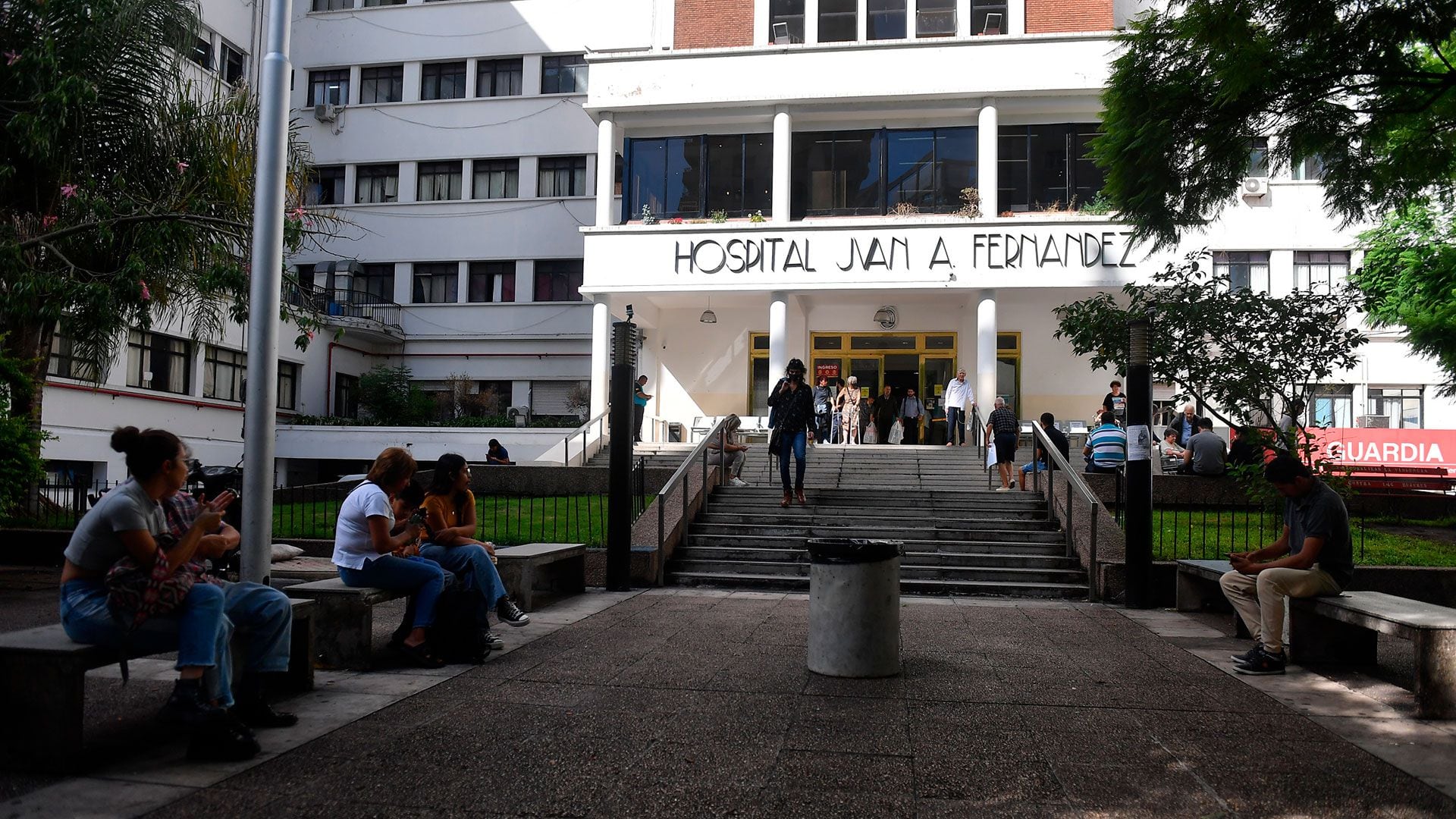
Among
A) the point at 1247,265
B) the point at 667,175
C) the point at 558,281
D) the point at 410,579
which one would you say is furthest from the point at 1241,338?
the point at 558,281

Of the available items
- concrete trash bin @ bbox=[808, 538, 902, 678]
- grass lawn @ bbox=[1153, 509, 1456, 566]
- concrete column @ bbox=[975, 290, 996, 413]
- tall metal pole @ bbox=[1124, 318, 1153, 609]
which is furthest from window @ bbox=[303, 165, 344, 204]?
concrete trash bin @ bbox=[808, 538, 902, 678]

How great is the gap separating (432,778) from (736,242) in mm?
20886

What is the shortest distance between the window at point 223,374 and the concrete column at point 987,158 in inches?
760

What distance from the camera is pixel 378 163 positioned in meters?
33.3

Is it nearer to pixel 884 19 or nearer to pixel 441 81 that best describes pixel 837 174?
pixel 884 19

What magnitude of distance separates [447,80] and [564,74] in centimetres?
397

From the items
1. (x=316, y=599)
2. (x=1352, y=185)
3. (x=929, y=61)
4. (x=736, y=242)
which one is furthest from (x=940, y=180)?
(x=316, y=599)

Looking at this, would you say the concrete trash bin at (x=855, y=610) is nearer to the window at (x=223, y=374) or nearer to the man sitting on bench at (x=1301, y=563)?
the man sitting on bench at (x=1301, y=563)

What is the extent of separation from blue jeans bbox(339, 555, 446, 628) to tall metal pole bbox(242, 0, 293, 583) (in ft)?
1.91

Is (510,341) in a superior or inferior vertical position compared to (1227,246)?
inferior

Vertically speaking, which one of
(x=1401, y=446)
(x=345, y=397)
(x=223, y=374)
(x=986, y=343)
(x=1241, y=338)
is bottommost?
(x=1401, y=446)

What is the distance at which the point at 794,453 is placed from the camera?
13977 millimetres

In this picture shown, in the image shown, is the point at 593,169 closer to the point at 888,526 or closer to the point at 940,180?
the point at 940,180

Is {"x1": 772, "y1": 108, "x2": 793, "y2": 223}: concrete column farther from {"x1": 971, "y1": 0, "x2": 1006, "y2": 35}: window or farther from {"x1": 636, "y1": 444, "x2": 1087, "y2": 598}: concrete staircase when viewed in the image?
{"x1": 636, "y1": 444, "x2": 1087, "y2": 598}: concrete staircase
